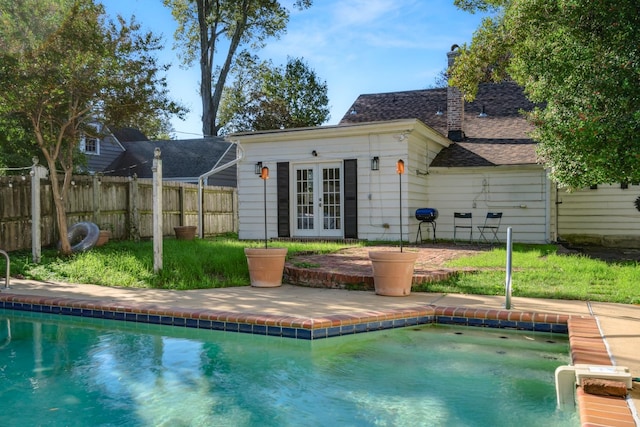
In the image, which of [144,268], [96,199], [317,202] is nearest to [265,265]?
[144,268]

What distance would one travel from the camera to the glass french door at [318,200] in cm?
1271

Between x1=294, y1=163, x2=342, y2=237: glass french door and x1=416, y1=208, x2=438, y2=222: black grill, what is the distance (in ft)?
6.18

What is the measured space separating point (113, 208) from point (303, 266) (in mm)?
A: 7181

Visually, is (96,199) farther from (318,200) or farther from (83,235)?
(318,200)

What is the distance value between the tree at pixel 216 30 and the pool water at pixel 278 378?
20469mm

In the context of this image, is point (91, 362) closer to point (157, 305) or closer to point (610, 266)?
point (157, 305)

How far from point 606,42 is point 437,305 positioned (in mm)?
5077

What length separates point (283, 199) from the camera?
516 inches

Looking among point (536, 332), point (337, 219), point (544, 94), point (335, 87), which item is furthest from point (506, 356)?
point (335, 87)

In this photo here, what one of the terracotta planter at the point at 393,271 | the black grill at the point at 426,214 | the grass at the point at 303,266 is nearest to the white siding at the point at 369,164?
the black grill at the point at 426,214

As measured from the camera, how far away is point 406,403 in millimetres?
3586

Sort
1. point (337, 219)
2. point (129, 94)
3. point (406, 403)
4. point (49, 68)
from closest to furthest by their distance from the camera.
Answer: point (406, 403)
point (49, 68)
point (129, 94)
point (337, 219)

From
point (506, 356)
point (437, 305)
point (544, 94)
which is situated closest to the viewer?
point (506, 356)

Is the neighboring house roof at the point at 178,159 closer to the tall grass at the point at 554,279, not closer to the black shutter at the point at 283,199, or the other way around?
the black shutter at the point at 283,199
